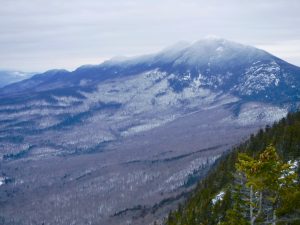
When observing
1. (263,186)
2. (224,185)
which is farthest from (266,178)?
(224,185)

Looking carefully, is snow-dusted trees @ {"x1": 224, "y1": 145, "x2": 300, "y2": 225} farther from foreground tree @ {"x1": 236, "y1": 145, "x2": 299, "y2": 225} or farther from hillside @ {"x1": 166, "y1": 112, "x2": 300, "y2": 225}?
hillside @ {"x1": 166, "y1": 112, "x2": 300, "y2": 225}

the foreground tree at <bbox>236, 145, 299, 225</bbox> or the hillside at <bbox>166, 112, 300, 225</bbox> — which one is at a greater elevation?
the foreground tree at <bbox>236, 145, 299, 225</bbox>

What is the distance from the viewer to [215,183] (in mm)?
103750

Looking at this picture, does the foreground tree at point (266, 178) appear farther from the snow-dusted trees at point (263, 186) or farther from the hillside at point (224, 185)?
the hillside at point (224, 185)

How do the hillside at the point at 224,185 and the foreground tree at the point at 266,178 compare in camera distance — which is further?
the hillside at the point at 224,185

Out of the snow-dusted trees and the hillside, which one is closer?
the snow-dusted trees

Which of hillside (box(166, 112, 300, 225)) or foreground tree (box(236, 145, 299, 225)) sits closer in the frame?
foreground tree (box(236, 145, 299, 225))

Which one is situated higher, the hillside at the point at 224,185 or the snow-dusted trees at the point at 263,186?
the snow-dusted trees at the point at 263,186

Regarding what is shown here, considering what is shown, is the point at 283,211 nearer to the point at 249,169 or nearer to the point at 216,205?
the point at 249,169

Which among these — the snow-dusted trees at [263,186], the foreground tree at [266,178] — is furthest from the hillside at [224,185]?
the foreground tree at [266,178]

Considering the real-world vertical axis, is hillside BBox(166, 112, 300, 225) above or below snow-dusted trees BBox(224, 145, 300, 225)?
below

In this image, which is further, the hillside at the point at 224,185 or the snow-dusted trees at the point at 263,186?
the hillside at the point at 224,185

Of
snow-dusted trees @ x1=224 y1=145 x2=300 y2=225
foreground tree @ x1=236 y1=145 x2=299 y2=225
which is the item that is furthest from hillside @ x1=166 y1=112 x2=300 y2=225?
foreground tree @ x1=236 y1=145 x2=299 y2=225

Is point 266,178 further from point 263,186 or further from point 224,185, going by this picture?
point 224,185
